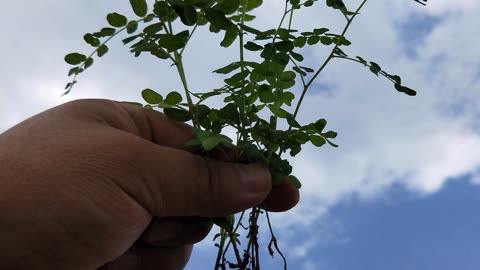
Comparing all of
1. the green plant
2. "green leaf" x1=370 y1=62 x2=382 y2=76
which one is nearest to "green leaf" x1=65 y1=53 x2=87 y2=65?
the green plant

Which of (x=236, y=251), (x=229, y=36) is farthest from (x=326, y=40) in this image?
(x=236, y=251)

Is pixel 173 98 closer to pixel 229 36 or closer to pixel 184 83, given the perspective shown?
pixel 184 83

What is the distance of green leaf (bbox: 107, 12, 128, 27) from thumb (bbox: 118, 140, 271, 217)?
0.32 metres

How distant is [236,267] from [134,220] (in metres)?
0.33

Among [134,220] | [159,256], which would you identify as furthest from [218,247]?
[134,220]

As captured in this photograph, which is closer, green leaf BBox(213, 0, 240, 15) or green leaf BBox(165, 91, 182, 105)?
green leaf BBox(213, 0, 240, 15)

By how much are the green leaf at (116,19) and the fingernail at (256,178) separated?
0.46 meters

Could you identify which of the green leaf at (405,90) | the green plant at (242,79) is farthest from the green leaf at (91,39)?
the green leaf at (405,90)

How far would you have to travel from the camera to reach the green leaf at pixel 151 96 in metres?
1.45

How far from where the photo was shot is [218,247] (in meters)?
1.49

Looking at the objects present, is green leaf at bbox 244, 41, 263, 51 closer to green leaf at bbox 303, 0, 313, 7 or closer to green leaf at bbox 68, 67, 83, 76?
green leaf at bbox 303, 0, 313, 7

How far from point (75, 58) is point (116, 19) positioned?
16cm

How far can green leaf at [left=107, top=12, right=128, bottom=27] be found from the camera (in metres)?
1.32

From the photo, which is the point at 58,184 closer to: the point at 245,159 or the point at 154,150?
the point at 154,150
